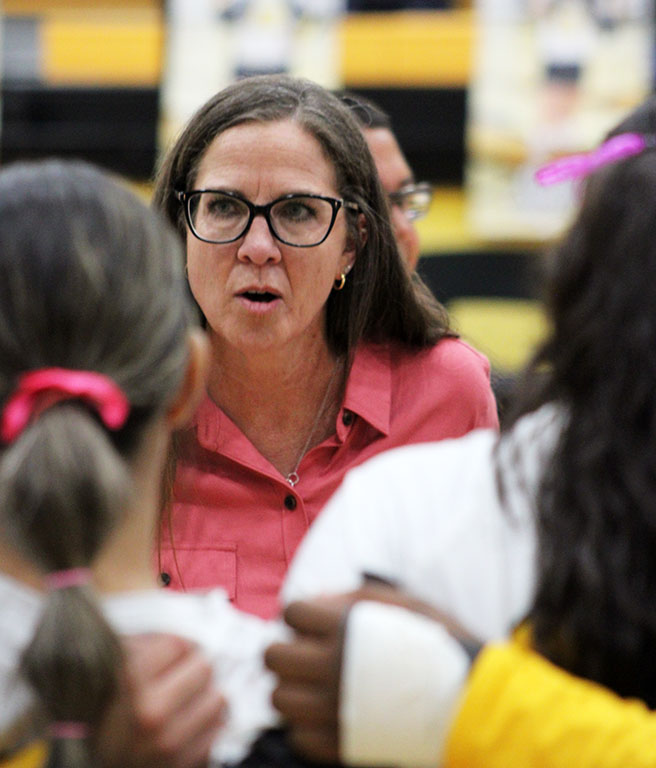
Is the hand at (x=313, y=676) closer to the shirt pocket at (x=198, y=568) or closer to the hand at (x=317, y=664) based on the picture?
the hand at (x=317, y=664)

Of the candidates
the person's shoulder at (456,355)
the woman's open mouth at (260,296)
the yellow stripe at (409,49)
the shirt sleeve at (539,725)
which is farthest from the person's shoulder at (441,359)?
the yellow stripe at (409,49)

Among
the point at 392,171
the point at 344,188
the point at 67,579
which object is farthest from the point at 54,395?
the point at 392,171

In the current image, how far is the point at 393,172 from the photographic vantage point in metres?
2.63

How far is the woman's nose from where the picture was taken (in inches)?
78.0

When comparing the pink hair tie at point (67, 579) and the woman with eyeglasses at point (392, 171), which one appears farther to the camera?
the woman with eyeglasses at point (392, 171)

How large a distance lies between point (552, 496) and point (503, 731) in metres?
0.21

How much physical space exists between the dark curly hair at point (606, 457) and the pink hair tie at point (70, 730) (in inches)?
15.1

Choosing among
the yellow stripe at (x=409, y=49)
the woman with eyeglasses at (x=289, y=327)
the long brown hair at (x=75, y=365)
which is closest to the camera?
the long brown hair at (x=75, y=365)

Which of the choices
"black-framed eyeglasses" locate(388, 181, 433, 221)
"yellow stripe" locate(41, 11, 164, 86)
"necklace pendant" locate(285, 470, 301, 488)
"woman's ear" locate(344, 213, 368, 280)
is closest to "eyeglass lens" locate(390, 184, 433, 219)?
"black-framed eyeglasses" locate(388, 181, 433, 221)

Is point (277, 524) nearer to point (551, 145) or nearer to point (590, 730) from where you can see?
point (590, 730)

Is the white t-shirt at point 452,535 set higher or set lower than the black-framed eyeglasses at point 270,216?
lower

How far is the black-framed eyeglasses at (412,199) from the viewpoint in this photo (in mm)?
2631

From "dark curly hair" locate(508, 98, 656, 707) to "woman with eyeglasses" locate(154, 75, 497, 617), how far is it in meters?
0.92

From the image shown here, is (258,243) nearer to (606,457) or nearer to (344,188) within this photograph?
(344,188)
